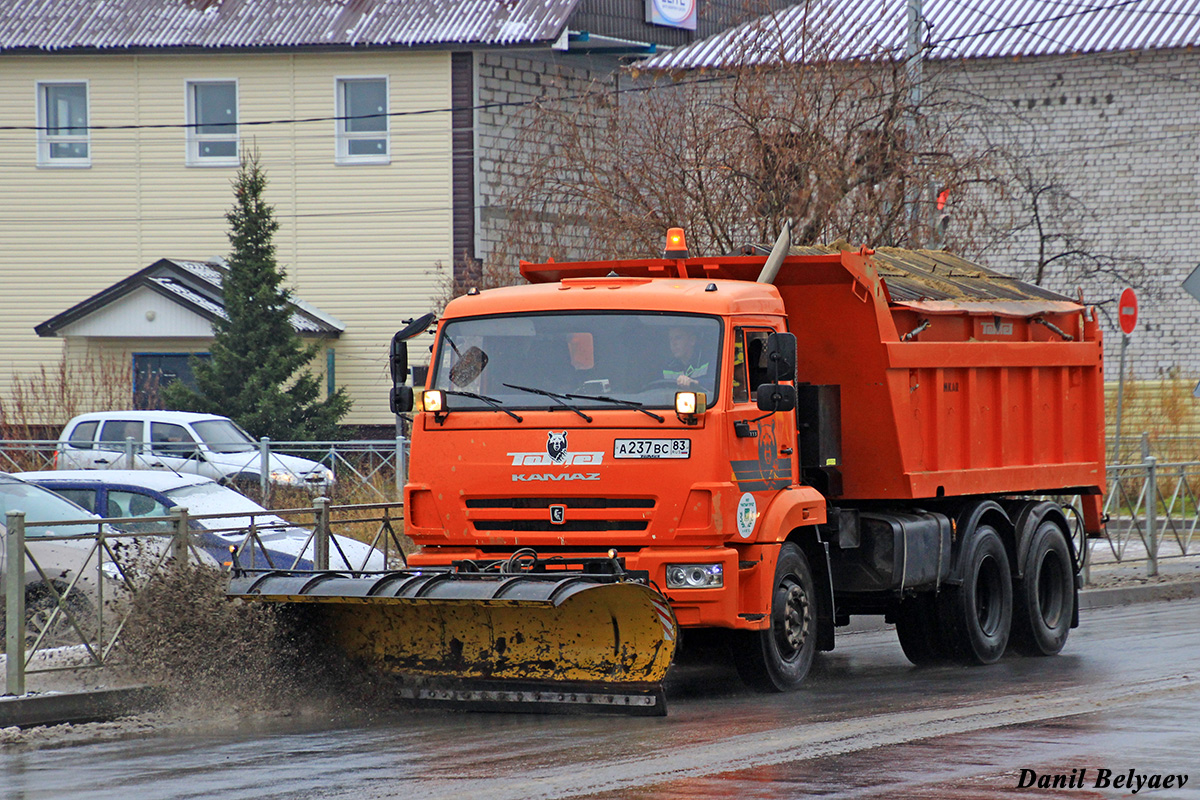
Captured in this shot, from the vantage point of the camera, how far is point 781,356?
10.3 metres

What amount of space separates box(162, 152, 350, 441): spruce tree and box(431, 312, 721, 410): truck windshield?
1839cm

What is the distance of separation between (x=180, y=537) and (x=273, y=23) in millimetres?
23493

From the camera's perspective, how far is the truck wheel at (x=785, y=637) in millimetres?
10625

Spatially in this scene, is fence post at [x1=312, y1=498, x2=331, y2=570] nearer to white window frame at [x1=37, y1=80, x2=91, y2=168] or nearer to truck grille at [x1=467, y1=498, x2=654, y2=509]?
truck grille at [x1=467, y1=498, x2=654, y2=509]

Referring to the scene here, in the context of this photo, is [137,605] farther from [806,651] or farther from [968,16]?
[968,16]

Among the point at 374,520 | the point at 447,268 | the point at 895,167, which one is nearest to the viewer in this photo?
the point at 374,520

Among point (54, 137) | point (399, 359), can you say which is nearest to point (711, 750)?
point (399, 359)

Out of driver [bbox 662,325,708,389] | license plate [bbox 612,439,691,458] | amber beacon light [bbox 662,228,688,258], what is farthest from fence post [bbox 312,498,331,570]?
driver [bbox 662,325,708,389]

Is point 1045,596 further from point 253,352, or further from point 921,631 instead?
point 253,352

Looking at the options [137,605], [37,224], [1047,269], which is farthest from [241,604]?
[1047,269]

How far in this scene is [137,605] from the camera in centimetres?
1073

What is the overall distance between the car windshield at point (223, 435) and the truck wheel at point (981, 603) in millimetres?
13228

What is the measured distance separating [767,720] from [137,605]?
408cm

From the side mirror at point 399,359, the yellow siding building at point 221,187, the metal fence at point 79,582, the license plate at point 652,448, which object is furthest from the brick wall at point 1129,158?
the metal fence at point 79,582
